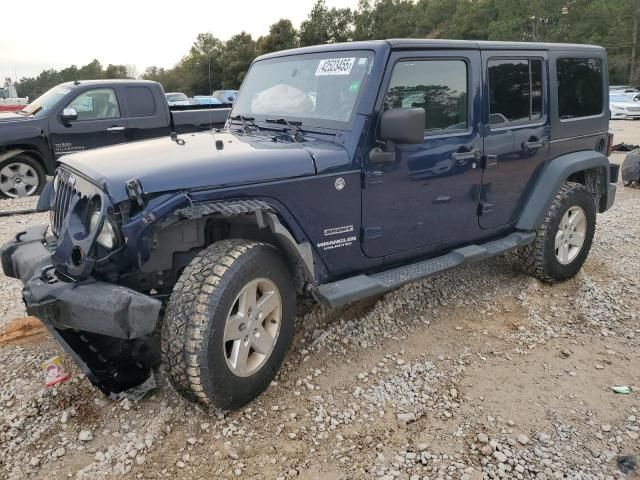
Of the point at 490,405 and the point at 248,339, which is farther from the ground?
the point at 248,339

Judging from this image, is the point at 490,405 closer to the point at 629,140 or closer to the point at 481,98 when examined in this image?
the point at 481,98

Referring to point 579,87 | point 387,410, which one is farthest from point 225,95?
point 387,410

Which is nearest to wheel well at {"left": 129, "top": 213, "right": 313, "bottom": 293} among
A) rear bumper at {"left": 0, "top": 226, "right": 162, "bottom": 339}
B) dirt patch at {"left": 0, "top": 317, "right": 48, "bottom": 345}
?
rear bumper at {"left": 0, "top": 226, "right": 162, "bottom": 339}

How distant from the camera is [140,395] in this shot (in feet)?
9.96

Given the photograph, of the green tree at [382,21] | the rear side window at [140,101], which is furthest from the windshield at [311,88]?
the green tree at [382,21]

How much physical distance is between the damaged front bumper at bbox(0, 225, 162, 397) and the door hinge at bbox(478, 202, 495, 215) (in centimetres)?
250

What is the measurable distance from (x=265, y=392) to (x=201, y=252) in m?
0.92

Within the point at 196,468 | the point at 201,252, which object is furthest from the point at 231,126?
the point at 196,468

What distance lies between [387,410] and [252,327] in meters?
0.88

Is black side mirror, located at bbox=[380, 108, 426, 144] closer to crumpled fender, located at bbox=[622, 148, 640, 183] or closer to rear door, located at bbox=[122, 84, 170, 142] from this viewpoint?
rear door, located at bbox=[122, 84, 170, 142]

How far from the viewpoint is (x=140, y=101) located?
8773 millimetres

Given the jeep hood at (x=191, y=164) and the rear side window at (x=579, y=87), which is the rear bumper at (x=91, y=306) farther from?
the rear side window at (x=579, y=87)

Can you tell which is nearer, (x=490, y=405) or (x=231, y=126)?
(x=490, y=405)

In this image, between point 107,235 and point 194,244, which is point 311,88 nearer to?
point 194,244
